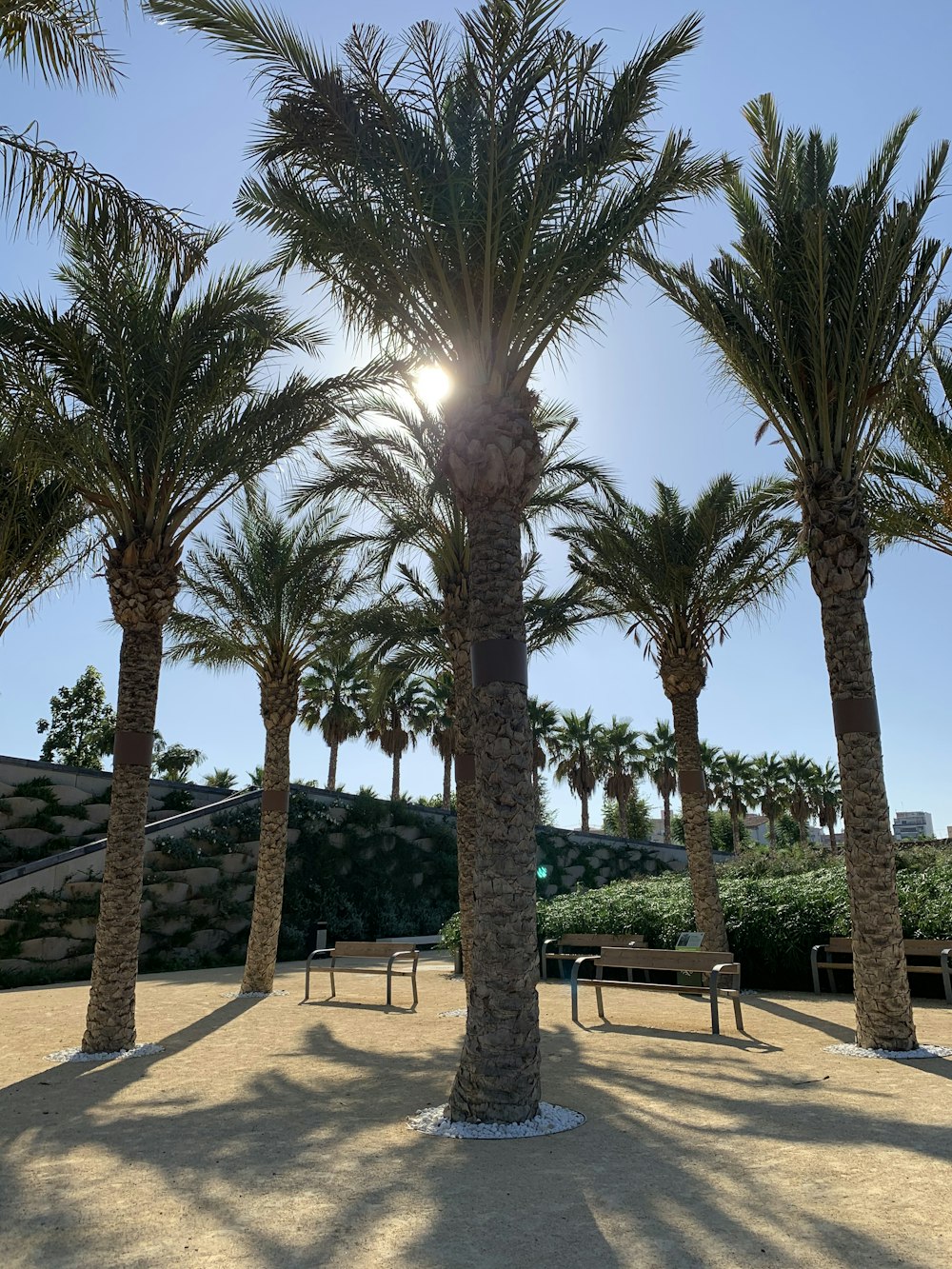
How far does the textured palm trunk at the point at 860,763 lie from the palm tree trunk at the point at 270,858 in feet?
27.0

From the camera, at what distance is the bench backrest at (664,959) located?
977 centimetres

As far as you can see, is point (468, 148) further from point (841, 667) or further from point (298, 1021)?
point (298, 1021)

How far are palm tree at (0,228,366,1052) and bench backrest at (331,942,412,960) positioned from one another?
3.63m

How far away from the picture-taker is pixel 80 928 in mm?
19312

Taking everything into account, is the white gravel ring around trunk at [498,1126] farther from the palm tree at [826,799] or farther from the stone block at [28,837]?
the palm tree at [826,799]

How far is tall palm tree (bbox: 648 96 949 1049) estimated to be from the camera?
27.9ft

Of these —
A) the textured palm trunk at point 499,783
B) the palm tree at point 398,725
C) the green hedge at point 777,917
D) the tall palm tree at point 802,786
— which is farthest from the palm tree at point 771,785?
the textured palm trunk at point 499,783

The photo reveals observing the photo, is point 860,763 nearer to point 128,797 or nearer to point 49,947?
point 128,797

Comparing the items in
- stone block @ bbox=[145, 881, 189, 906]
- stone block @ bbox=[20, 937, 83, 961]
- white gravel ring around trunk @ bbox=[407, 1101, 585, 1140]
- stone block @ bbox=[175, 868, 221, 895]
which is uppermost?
stone block @ bbox=[175, 868, 221, 895]

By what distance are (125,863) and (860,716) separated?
7.29 metres

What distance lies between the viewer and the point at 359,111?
25.1ft

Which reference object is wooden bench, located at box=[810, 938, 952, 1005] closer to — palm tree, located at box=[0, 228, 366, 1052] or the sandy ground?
the sandy ground

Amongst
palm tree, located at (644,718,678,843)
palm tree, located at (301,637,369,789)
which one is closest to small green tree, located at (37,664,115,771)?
palm tree, located at (301,637,369,789)

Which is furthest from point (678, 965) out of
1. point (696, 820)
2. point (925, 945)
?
point (696, 820)
